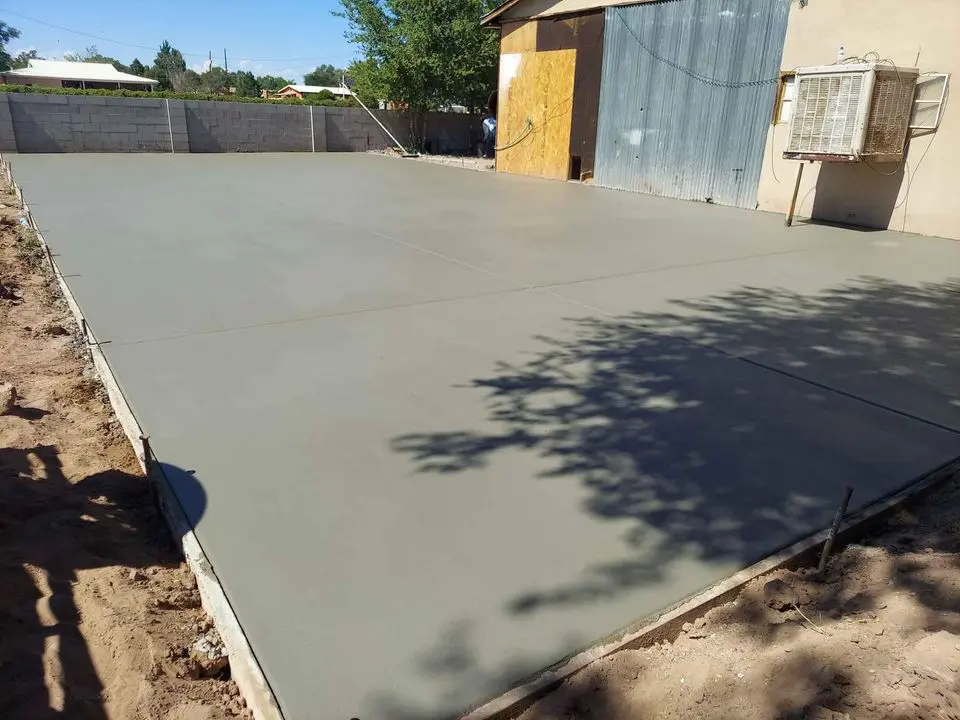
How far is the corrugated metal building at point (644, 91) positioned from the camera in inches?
441

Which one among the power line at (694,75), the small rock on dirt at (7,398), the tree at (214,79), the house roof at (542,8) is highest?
the tree at (214,79)

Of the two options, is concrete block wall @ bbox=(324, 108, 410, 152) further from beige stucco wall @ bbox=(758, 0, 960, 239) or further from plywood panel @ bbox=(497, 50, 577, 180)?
beige stucco wall @ bbox=(758, 0, 960, 239)

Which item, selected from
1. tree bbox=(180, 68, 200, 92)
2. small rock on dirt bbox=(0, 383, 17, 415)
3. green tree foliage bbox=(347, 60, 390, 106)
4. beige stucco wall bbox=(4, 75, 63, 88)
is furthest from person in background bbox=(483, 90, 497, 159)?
tree bbox=(180, 68, 200, 92)

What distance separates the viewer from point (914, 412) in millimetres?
3770

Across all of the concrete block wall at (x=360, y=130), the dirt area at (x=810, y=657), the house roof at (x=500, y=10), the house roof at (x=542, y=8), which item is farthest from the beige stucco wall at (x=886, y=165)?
the concrete block wall at (x=360, y=130)

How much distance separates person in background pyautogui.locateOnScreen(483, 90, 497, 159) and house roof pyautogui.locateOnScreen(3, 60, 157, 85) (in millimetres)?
35203

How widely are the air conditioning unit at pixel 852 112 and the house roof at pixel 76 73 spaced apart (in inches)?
1969

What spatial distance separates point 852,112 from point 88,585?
9.19 meters

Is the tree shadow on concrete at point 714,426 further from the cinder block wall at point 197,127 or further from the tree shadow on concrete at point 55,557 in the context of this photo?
the cinder block wall at point 197,127

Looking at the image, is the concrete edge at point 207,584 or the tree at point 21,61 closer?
the concrete edge at point 207,584

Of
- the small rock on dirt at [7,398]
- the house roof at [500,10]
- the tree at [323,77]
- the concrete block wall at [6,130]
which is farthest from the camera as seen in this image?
the tree at [323,77]

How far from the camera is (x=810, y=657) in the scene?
1906 mm

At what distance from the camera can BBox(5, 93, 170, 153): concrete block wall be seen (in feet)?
60.5

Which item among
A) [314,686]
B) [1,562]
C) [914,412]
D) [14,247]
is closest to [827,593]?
[314,686]
